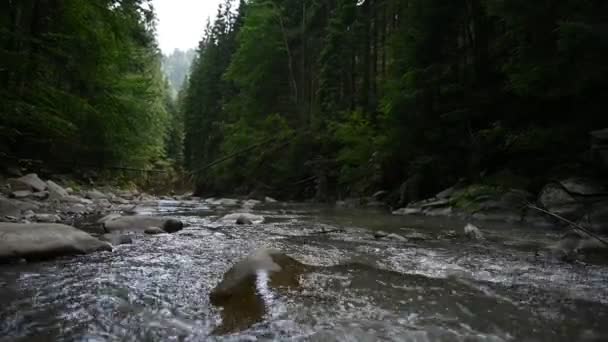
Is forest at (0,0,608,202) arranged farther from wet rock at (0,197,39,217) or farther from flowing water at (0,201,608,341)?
flowing water at (0,201,608,341)

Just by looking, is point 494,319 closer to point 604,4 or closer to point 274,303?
point 274,303

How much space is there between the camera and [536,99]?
7980 mm

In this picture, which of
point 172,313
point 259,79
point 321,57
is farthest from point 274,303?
point 259,79

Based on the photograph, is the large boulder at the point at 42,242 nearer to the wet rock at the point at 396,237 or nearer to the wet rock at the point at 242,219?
the wet rock at the point at 242,219

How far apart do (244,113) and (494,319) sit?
22678mm

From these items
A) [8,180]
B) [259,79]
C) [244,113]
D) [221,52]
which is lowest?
[8,180]

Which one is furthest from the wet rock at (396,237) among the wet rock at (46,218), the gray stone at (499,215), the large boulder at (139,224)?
the wet rock at (46,218)

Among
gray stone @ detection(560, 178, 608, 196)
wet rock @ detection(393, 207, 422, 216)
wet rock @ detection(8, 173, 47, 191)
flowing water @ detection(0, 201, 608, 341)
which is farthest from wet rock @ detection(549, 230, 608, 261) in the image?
wet rock @ detection(8, 173, 47, 191)

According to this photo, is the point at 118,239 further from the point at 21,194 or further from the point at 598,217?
the point at 598,217

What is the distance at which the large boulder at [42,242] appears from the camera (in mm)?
3236

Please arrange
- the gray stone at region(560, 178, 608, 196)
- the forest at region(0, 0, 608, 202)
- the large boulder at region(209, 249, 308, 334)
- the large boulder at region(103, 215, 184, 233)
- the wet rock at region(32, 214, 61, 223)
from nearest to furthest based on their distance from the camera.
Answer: the large boulder at region(209, 249, 308, 334), the large boulder at region(103, 215, 184, 233), the wet rock at region(32, 214, 61, 223), the gray stone at region(560, 178, 608, 196), the forest at region(0, 0, 608, 202)

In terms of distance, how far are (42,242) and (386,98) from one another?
10045 mm

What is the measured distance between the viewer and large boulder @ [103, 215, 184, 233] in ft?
17.5

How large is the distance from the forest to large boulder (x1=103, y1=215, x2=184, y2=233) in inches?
82.0
